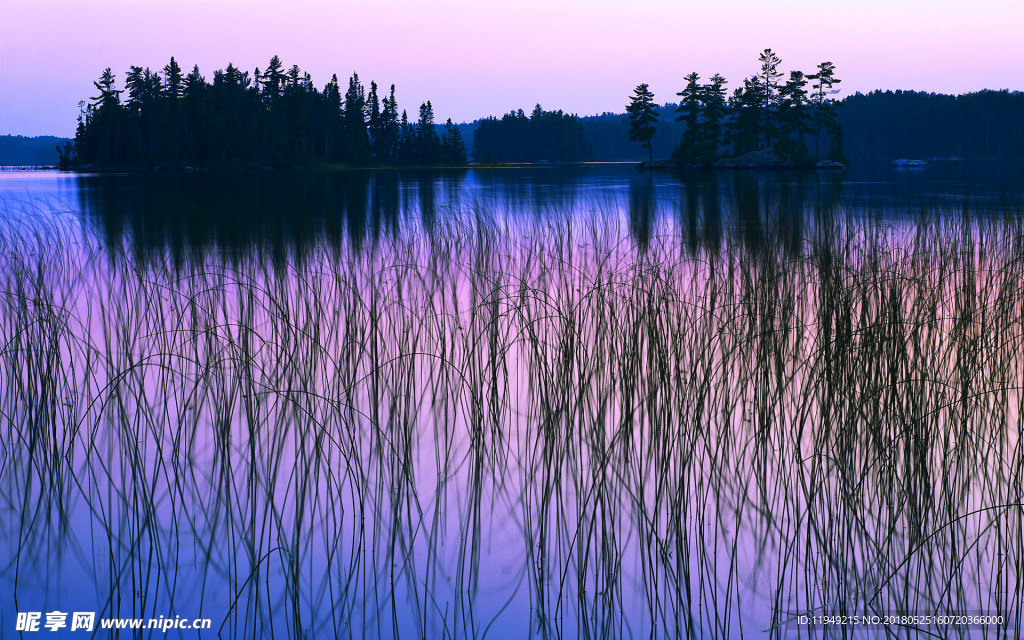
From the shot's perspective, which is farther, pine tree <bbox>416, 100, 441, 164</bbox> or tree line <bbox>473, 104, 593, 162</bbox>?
tree line <bbox>473, 104, 593, 162</bbox>

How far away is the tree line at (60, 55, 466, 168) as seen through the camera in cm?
7300

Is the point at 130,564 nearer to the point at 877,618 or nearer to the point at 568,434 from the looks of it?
the point at 568,434

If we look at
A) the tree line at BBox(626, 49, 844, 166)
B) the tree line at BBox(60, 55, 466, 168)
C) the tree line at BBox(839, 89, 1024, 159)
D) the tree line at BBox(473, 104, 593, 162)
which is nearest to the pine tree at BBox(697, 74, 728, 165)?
the tree line at BBox(626, 49, 844, 166)

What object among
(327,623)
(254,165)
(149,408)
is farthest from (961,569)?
(254,165)

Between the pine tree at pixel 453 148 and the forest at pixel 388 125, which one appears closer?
the forest at pixel 388 125

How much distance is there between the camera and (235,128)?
74.1 meters

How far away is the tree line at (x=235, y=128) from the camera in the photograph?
7300cm

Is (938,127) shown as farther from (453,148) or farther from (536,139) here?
(453,148)

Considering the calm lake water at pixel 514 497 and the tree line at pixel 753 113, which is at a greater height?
the tree line at pixel 753 113

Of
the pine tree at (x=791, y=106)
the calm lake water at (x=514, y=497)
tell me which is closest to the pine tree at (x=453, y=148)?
the pine tree at (x=791, y=106)

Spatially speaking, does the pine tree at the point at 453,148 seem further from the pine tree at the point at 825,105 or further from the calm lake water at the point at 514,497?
the calm lake water at the point at 514,497

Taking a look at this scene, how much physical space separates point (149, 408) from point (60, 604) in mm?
1734

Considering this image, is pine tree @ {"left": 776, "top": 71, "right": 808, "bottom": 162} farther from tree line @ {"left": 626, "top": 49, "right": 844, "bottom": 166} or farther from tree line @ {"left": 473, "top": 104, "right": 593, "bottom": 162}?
tree line @ {"left": 473, "top": 104, "right": 593, "bottom": 162}

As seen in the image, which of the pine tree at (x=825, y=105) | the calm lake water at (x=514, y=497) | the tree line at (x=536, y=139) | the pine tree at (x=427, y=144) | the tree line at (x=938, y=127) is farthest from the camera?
the tree line at (x=536, y=139)
